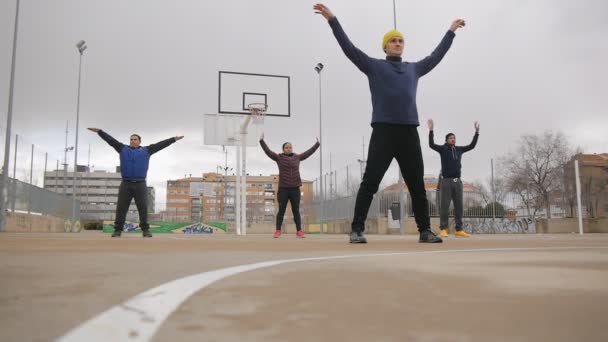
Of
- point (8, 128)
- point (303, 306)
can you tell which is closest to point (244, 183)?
point (8, 128)

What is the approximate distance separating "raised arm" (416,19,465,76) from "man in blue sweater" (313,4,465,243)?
163 millimetres

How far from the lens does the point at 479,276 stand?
1583mm

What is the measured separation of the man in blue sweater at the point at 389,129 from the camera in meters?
4.75

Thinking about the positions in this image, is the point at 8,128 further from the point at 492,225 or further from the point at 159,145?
the point at 492,225

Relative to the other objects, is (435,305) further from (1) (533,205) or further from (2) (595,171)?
(2) (595,171)

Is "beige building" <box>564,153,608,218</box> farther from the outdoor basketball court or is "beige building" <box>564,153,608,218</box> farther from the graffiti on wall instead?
the outdoor basketball court

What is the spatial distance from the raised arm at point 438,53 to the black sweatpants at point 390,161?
0.67m

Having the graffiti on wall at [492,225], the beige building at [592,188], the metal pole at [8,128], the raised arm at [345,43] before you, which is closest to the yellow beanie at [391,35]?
the raised arm at [345,43]

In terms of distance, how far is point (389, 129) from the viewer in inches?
188

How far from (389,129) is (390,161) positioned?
307mm

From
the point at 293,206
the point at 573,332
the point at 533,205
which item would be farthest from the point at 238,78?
the point at 533,205

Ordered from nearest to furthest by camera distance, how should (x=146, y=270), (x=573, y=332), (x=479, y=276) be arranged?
(x=573, y=332)
(x=479, y=276)
(x=146, y=270)

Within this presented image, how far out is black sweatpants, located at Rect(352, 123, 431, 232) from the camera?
4766 mm

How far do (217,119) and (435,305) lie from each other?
14313 millimetres
